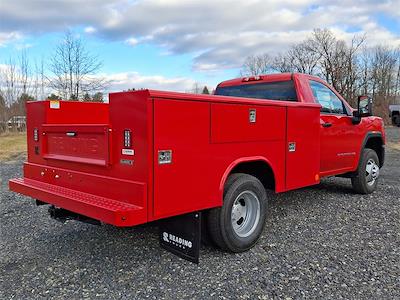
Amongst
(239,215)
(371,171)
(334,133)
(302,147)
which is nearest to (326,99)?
(334,133)

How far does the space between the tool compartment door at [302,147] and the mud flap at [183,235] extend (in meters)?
1.62

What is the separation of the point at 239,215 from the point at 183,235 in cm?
84

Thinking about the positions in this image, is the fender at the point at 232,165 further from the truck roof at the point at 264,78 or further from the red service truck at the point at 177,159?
the truck roof at the point at 264,78

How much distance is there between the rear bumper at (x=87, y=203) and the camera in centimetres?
315

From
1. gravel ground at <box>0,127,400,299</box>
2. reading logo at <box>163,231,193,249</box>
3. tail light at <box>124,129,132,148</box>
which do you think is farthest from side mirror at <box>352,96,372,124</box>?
tail light at <box>124,129,132,148</box>

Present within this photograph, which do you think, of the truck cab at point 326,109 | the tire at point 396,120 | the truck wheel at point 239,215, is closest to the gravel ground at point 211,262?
the truck wheel at point 239,215

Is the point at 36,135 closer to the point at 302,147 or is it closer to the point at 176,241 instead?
the point at 176,241

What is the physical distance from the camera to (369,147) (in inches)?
294

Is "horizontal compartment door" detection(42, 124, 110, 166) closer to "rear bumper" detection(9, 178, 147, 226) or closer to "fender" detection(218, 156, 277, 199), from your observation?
"rear bumper" detection(9, 178, 147, 226)

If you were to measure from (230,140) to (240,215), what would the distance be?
90 centimetres

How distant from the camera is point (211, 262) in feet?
13.0

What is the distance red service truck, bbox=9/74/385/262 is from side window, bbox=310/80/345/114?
0.25 m

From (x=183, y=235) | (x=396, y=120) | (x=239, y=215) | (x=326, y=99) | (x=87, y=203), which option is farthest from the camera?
(x=396, y=120)

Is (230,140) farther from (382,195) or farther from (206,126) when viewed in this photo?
(382,195)
